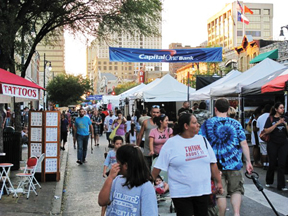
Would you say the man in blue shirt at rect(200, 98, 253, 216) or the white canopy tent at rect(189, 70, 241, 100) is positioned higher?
the white canopy tent at rect(189, 70, 241, 100)

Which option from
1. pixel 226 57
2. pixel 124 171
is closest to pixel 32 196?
pixel 124 171

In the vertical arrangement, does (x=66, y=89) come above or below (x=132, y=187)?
above

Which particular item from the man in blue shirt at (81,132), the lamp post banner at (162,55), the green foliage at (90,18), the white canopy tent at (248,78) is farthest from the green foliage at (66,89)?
the man in blue shirt at (81,132)

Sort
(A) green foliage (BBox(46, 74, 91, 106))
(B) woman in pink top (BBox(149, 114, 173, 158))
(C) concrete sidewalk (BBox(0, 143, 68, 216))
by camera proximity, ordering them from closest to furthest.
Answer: (C) concrete sidewalk (BBox(0, 143, 68, 216))
(B) woman in pink top (BBox(149, 114, 173, 158))
(A) green foliage (BBox(46, 74, 91, 106))

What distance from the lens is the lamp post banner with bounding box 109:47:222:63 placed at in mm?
17562

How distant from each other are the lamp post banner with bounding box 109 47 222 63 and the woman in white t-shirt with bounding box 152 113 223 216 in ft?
43.4

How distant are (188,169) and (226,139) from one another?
1.45 m

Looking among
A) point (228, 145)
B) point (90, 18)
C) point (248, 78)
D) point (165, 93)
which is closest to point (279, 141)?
point (228, 145)

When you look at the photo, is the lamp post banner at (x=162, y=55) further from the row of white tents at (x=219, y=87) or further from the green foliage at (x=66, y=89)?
the green foliage at (x=66, y=89)

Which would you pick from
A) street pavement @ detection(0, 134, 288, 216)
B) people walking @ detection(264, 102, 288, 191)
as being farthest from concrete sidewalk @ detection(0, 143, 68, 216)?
people walking @ detection(264, 102, 288, 191)

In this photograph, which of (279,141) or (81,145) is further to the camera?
(81,145)

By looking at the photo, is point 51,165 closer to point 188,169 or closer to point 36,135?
point 36,135

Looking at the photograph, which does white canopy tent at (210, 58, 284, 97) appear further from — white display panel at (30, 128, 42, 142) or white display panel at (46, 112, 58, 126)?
white display panel at (30, 128, 42, 142)

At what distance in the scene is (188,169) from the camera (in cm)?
432
